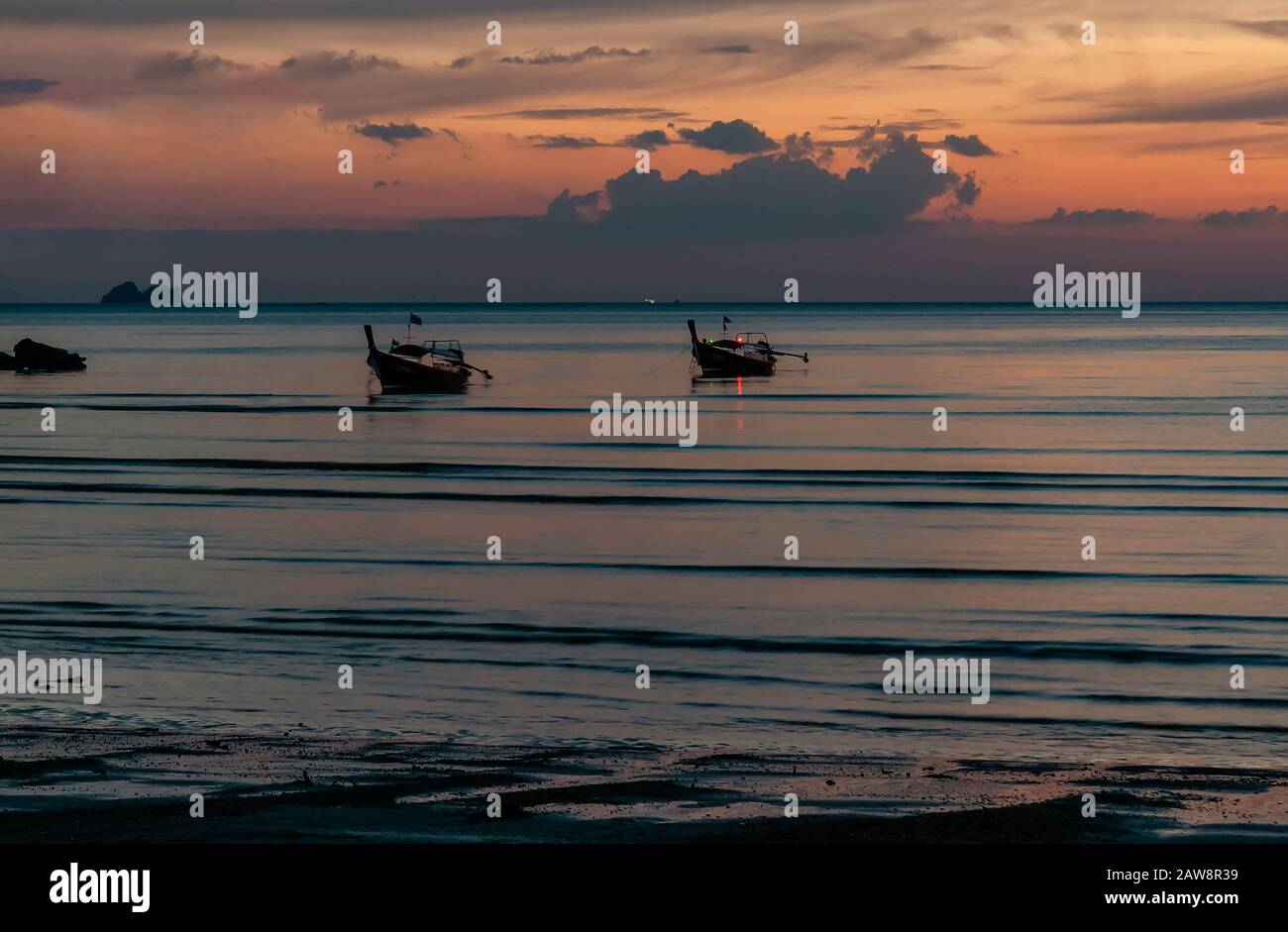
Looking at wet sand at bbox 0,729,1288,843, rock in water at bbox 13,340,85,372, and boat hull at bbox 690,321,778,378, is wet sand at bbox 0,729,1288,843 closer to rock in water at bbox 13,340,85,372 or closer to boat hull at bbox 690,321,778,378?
boat hull at bbox 690,321,778,378

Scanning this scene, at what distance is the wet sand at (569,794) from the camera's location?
359 inches

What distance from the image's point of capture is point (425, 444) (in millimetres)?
45719

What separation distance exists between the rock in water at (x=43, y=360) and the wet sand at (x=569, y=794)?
84.7m

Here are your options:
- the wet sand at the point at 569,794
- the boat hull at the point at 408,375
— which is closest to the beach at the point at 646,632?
the wet sand at the point at 569,794

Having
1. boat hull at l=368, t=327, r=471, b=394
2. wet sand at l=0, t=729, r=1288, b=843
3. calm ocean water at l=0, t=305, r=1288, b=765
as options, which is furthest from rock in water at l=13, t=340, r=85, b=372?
wet sand at l=0, t=729, r=1288, b=843

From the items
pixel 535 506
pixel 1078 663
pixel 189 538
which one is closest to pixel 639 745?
pixel 1078 663

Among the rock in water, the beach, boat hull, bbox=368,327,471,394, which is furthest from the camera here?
the rock in water

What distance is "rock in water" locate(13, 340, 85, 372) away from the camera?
90.8 m

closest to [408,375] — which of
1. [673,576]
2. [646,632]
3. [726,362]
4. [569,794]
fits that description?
[726,362]

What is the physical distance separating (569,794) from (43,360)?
89230mm

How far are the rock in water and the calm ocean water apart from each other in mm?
38140

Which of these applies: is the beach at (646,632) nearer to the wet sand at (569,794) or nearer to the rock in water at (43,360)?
the wet sand at (569,794)
